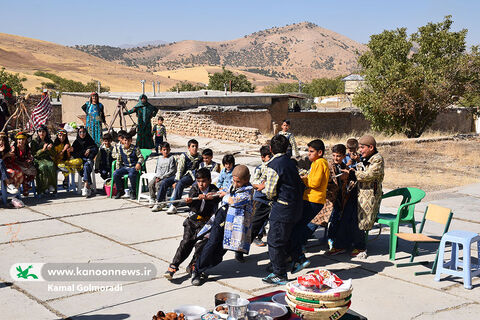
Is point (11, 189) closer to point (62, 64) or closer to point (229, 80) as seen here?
point (229, 80)

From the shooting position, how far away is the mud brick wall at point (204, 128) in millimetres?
22766

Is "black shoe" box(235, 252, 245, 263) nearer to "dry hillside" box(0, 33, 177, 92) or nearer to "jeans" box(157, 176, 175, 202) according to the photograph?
"jeans" box(157, 176, 175, 202)

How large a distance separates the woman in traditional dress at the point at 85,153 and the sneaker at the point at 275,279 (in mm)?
6143

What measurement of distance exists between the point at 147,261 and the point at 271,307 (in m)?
3.29

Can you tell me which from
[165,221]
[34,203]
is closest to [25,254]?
[165,221]

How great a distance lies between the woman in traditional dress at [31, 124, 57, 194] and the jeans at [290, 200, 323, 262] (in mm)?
6193

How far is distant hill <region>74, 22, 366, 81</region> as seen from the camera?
490 feet

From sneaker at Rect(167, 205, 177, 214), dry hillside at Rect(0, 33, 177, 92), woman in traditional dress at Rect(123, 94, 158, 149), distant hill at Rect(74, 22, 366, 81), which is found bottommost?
sneaker at Rect(167, 205, 177, 214)

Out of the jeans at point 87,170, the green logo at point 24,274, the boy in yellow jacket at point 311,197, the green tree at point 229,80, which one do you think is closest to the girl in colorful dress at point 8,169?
the jeans at point 87,170

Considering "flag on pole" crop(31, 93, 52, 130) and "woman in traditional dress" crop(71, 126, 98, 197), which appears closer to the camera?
"woman in traditional dress" crop(71, 126, 98, 197)

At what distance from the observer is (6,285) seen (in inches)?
265

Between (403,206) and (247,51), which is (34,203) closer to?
(403,206)

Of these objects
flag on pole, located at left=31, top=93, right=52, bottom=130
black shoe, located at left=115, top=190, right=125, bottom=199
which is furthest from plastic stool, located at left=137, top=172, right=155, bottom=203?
flag on pole, located at left=31, top=93, right=52, bottom=130

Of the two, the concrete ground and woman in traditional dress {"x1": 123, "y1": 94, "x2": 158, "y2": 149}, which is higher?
woman in traditional dress {"x1": 123, "y1": 94, "x2": 158, "y2": 149}
